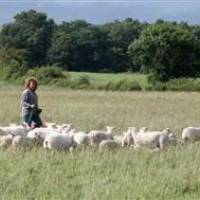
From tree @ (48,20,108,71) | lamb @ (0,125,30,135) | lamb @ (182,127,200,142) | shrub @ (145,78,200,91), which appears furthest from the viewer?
tree @ (48,20,108,71)

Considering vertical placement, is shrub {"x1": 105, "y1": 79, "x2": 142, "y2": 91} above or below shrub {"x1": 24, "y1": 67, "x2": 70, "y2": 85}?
below

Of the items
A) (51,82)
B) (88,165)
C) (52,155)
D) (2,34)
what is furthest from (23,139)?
(2,34)

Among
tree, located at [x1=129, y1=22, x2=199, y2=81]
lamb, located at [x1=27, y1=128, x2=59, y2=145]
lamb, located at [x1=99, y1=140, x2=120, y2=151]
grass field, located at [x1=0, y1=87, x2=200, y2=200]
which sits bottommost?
grass field, located at [x1=0, y1=87, x2=200, y2=200]

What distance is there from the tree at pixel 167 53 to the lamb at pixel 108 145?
6647 cm

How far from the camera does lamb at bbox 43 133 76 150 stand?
603 inches

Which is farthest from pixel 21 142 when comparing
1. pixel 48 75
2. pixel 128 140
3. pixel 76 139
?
pixel 48 75

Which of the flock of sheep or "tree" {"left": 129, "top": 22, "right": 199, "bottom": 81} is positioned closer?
the flock of sheep

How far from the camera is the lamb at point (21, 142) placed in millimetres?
15407

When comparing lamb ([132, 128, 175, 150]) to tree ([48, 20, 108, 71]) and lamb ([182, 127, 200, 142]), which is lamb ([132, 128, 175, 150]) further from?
tree ([48, 20, 108, 71])

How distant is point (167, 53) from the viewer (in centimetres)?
8419

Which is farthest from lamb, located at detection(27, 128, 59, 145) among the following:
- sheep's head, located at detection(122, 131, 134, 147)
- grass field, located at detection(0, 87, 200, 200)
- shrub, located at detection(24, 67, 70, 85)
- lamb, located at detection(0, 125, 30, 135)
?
shrub, located at detection(24, 67, 70, 85)

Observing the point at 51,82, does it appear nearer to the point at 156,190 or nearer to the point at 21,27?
the point at 21,27

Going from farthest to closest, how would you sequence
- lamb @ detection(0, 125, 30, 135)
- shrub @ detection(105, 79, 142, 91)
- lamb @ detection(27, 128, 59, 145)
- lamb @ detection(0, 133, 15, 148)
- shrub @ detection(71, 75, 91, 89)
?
1. shrub @ detection(71, 75, 91, 89)
2. shrub @ detection(105, 79, 142, 91)
3. lamb @ detection(0, 125, 30, 135)
4. lamb @ detection(27, 128, 59, 145)
5. lamb @ detection(0, 133, 15, 148)

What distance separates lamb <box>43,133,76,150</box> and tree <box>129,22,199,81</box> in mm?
66756
